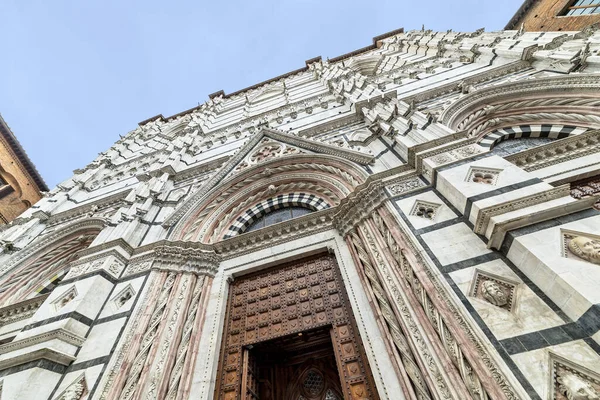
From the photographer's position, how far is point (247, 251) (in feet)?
19.3

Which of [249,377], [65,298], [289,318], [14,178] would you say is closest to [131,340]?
[65,298]

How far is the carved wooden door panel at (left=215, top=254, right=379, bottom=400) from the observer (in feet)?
12.2

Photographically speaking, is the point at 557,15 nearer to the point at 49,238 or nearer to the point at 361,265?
the point at 361,265

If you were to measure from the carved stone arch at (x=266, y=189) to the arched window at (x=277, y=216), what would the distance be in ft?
1.01

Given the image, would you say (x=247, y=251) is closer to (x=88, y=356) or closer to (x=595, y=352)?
(x=88, y=356)

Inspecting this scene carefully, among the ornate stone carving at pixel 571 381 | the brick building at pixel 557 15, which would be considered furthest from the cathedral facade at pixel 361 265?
the brick building at pixel 557 15

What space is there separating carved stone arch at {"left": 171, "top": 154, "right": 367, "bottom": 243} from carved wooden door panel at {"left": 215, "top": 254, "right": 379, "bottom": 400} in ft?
5.74

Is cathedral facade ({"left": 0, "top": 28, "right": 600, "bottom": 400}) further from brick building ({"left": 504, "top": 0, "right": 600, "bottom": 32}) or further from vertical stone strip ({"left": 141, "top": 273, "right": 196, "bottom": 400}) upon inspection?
brick building ({"left": 504, "top": 0, "right": 600, "bottom": 32})

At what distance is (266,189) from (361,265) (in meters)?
3.81

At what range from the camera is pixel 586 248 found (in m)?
2.47

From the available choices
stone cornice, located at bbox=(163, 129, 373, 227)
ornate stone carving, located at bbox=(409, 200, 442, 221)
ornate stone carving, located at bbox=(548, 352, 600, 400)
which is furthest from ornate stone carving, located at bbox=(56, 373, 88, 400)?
ornate stone carving, located at bbox=(409, 200, 442, 221)

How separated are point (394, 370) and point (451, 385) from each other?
2.40 feet

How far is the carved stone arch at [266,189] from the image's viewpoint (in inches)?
258

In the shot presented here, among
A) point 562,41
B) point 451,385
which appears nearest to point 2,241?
point 451,385
